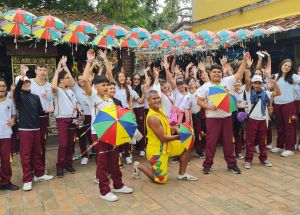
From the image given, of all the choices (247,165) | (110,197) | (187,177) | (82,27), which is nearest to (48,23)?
(82,27)

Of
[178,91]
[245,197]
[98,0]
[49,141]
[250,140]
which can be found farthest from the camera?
[98,0]

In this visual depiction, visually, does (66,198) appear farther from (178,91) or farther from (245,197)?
(178,91)

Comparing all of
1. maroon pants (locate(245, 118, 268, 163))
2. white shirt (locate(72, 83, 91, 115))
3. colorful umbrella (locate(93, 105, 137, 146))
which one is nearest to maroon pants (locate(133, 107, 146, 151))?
white shirt (locate(72, 83, 91, 115))

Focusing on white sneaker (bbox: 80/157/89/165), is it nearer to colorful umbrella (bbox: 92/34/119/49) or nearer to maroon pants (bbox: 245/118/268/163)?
colorful umbrella (bbox: 92/34/119/49)

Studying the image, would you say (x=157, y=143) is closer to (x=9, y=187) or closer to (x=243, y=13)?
(x=9, y=187)

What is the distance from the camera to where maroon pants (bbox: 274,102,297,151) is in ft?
21.6

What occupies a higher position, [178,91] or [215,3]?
[215,3]

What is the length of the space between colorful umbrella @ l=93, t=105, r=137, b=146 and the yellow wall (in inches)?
362

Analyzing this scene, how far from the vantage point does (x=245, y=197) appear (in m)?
4.46

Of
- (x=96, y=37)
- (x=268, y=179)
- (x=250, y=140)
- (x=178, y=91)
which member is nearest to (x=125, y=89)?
(x=178, y=91)

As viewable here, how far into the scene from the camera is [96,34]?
324 inches

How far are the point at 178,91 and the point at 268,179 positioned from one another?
2.40m

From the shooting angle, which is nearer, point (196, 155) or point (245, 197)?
point (245, 197)

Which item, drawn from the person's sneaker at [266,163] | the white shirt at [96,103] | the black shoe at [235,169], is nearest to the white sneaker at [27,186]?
the white shirt at [96,103]
